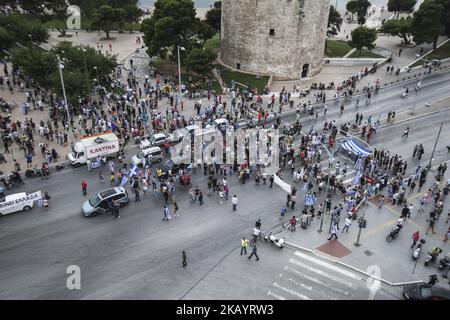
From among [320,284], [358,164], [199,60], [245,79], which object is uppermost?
[199,60]

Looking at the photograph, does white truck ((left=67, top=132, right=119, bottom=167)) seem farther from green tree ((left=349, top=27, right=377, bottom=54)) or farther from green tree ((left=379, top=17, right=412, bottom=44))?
green tree ((left=379, top=17, right=412, bottom=44))

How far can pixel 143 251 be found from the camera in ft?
83.7

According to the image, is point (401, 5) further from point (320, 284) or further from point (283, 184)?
point (320, 284)

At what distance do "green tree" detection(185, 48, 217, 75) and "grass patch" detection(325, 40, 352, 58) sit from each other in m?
22.5

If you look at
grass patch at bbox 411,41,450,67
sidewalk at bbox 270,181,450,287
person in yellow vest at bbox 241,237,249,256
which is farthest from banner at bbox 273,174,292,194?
grass patch at bbox 411,41,450,67

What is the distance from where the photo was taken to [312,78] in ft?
184

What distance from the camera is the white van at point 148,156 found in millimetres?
33938

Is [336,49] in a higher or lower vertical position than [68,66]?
Answer: lower

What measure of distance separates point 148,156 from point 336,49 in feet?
145

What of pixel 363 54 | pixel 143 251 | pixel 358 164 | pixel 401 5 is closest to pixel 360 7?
pixel 401 5

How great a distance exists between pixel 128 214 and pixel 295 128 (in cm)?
1836

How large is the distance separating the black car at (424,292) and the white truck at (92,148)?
77.9ft
